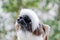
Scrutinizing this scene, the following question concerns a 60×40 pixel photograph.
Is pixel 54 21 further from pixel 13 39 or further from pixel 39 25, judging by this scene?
pixel 39 25

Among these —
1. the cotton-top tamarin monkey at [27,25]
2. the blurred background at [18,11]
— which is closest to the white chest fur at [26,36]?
the cotton-top tamarin monkey at [27,25]

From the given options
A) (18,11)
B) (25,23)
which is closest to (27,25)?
(25,23)

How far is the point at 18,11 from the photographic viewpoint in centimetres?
88

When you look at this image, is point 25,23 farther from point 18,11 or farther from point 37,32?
point 18,11

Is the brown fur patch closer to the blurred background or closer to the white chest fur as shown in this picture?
the white chest fur

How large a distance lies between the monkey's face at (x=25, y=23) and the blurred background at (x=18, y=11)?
63cm

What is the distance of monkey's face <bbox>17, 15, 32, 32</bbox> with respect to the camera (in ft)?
0.77

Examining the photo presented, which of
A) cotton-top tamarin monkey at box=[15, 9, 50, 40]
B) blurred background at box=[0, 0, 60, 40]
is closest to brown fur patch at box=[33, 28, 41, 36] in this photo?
cotton-top tamarin monkey at box=[15, 9, 50, 40]

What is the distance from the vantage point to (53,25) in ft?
2.83

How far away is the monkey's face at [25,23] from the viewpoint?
0.24 metres

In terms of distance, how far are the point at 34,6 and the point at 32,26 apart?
649mm

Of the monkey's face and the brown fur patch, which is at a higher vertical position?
the monkey's face

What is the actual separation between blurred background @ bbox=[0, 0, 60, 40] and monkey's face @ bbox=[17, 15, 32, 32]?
2.08ft

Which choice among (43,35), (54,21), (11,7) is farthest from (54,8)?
(43,35)
